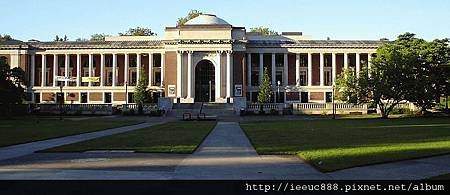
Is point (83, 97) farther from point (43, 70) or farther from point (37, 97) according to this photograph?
point (43, 70)

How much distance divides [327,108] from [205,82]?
28404 millimetres

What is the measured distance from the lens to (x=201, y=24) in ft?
309

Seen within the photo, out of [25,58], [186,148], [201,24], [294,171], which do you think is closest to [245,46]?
[201,24]

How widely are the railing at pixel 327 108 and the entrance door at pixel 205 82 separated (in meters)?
23.6

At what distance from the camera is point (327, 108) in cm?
7606

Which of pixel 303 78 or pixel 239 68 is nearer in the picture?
pixel 239 68

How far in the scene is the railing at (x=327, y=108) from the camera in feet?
247

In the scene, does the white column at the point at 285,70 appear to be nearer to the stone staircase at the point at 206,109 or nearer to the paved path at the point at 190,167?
the stone staircase at the point at 206,109

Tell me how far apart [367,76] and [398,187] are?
55533 millimetres

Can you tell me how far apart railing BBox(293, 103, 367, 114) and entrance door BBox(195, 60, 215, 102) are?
23621 mm

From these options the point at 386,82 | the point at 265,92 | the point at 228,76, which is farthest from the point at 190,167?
the point at 228,76

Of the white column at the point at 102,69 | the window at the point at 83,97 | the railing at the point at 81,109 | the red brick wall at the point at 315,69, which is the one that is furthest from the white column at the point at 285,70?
the window at the point at 83,97

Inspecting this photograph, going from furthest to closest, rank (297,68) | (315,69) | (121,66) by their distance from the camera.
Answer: (121,66) < (315,69) < (297,68)

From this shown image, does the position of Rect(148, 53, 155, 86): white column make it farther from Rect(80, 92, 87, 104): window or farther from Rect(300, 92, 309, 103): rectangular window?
Rect(300, 92, 309, 103): rectangular window
